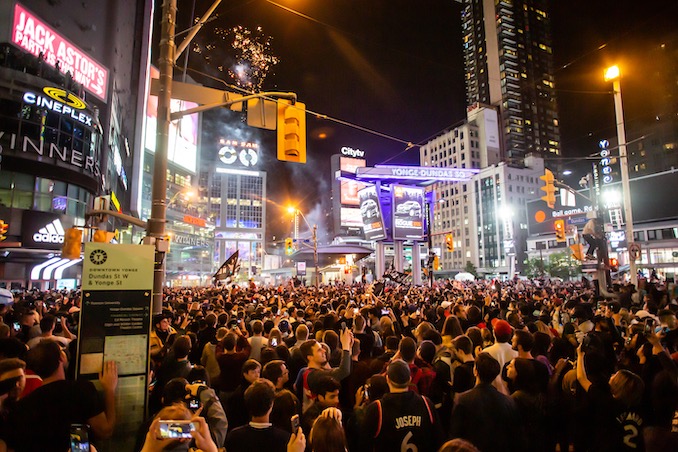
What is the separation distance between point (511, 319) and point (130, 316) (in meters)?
7.11

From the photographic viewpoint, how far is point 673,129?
106938mm

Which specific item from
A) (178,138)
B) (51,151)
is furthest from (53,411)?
(178,138)

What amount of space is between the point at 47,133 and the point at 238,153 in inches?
4284

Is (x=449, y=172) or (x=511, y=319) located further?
(x=449, y=172)

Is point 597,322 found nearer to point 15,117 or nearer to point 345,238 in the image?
point 15,117

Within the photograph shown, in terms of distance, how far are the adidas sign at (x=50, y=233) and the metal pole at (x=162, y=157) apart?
93.0 feet

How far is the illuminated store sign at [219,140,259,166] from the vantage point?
134125 mm

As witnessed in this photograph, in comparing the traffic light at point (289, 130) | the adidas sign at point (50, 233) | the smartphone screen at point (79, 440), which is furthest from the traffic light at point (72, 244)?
the adidas sign at point (50, 233)

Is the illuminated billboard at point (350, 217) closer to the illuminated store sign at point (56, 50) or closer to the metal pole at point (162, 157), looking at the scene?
the illuminated store sign at point (56, 50)

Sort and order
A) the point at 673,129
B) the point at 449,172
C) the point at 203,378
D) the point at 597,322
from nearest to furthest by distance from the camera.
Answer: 1. the point at 203,378
2. the point at 597,322
3. the point at 449,172
4. the point at 673,129

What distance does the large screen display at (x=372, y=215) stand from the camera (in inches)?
2032

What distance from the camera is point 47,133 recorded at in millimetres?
30344

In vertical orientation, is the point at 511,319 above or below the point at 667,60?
below

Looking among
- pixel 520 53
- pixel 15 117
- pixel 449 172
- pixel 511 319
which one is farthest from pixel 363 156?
pixel 511 319
